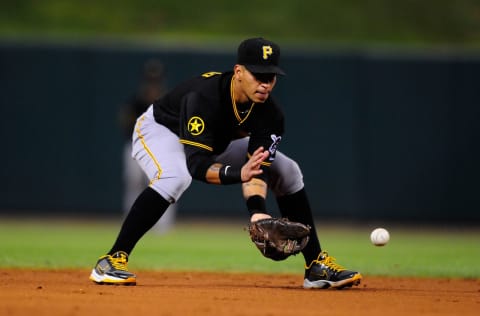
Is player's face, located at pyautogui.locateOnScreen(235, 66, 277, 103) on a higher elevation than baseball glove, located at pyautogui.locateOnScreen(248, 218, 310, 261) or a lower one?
higher

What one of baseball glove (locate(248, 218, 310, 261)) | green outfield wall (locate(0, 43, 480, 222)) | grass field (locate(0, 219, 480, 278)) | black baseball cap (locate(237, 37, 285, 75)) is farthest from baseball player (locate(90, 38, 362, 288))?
green outfield wall (locate(0, 43, 480, 222))

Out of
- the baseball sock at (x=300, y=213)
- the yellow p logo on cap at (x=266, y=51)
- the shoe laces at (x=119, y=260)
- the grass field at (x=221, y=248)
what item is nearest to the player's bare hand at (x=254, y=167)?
the yellow p logo on cap at (x=266, y=51)

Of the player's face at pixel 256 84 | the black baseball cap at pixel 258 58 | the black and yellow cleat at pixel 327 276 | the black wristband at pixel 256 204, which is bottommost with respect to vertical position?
the black and yellow cleat at pixel 327 276

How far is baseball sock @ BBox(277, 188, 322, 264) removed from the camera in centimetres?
611

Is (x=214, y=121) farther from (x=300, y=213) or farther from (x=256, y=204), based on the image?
(x=300, y=213)

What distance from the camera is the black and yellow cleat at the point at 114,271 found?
575 cm

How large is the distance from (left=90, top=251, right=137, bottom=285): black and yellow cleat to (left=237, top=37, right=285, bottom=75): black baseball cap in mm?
1375

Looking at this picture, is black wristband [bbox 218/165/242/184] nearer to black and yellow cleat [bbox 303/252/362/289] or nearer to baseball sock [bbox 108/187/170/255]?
baseball sock [bbox 108/187/170/255]

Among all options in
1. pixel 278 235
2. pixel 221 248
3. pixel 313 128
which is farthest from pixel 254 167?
pixel 313 128

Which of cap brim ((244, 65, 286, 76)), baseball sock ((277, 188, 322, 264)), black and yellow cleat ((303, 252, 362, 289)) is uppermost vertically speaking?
cap brim ((244, 65, 286, 76))

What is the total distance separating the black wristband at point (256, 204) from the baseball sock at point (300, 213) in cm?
41

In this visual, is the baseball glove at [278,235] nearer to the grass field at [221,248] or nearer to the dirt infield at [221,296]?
the dirt infield at [221,296]

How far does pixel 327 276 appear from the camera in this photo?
601 centimetres

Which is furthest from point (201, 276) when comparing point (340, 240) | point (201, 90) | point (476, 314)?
point (340, 240)
